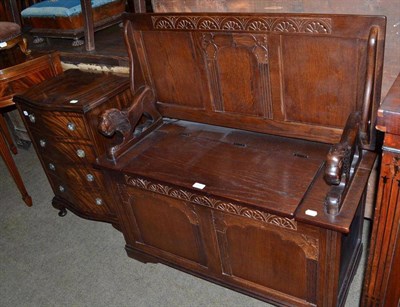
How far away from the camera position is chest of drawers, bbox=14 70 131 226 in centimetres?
204

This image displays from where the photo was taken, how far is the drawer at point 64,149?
2.13m

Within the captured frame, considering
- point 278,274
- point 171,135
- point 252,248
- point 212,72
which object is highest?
point 212,72

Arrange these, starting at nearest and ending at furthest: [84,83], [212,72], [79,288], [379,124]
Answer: [379,124] < [212,72] < [79,288] < [84,83]

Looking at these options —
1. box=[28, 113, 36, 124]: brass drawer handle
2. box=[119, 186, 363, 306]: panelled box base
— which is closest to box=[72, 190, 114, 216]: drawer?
box=[119, 186, 363, 306]: panelled box base

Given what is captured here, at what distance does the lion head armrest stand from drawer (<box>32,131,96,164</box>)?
268 mm

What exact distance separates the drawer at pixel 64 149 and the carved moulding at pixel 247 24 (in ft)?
2.47

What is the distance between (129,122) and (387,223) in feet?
3.85

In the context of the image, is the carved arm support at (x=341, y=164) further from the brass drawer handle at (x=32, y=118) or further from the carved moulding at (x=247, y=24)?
the brass drawer handle at (x=32, y=118)

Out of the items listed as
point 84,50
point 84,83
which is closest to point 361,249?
point 84,83

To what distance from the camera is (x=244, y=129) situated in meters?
1.88

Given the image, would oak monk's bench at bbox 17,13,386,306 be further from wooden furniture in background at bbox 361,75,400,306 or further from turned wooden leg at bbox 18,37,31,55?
turned wooden leg at bbox 18,37,31,55

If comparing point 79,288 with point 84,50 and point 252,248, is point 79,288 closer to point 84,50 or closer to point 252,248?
point 252,248

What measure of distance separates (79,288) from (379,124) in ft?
5.62

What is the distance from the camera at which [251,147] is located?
1.80 m
